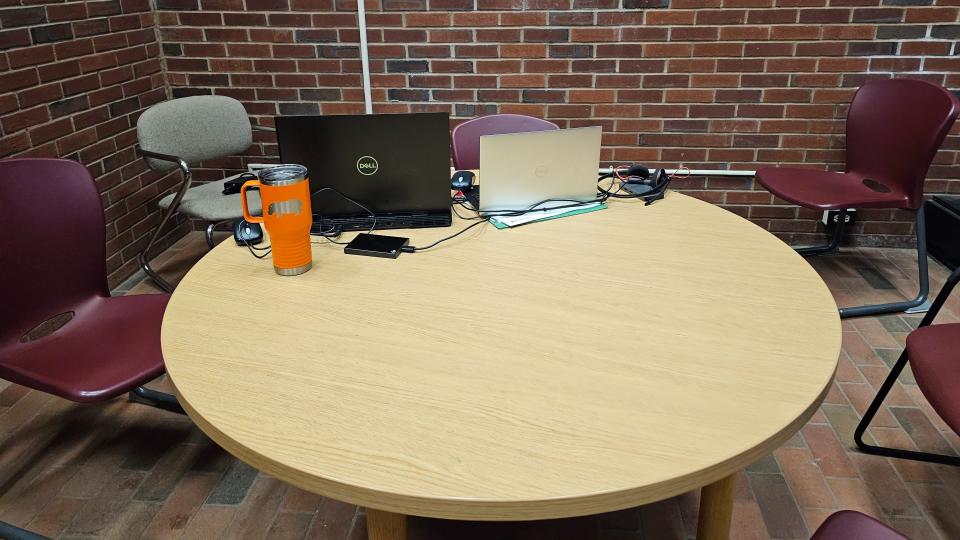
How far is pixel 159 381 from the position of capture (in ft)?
7.90

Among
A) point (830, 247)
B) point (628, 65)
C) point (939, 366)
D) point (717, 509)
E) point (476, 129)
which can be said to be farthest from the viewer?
point (830, 247)

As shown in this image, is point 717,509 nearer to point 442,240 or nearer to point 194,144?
point 442,240

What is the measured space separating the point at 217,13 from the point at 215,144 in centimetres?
72

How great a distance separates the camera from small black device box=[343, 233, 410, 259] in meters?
1.55

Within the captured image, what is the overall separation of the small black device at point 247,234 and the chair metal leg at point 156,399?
33.8 inches

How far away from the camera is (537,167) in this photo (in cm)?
175

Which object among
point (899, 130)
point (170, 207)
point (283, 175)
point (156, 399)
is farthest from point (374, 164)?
point (899, 130)

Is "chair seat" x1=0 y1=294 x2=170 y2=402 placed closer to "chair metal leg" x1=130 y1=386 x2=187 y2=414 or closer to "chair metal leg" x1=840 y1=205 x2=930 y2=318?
"chair metal leg" x1=130 y1=386 x2=187 y2=414

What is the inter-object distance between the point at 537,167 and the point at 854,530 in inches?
42.4

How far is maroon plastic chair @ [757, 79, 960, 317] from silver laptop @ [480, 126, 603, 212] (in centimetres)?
141

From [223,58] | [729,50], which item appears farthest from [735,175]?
[223,58]

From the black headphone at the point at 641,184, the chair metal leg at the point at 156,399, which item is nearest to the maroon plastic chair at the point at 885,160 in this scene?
the black headphone at the point at 641,184

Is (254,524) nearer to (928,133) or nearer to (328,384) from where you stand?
(328,384)

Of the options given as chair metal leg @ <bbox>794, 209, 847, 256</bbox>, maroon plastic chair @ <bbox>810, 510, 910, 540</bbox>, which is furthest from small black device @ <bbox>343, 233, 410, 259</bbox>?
chair metal leg @ <bbox>794, 209, 847, 256</bbox>
